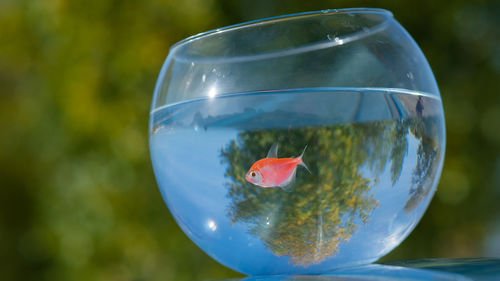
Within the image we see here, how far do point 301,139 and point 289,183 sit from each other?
9 centimetres

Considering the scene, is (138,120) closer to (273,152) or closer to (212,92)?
(212,92)

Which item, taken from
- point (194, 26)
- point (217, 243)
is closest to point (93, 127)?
point (194, 26)

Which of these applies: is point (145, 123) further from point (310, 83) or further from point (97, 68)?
point (310, 83)

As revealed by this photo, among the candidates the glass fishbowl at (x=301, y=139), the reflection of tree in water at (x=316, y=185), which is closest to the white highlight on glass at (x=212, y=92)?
the glass fishbowl at (x=301, y=139)

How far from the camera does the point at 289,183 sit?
1044 mm

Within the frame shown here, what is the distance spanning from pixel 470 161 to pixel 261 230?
2.83m

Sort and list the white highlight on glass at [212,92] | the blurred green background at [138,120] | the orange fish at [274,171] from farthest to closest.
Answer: the blurred green background at [138,120]
the white highlight on glass at [212,92]
the orange fish at [274,171]

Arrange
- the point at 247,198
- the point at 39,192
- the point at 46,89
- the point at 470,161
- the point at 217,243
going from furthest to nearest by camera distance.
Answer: the point at 39,192
the point at 46,89
the point at 470,161
the point at 217,243
the point at 247,198

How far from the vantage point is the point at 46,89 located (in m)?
4.32

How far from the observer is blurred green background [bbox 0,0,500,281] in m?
3.58

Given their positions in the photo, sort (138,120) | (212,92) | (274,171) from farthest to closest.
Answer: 1. (138,120)
2. (212,92)
3. (274,171)

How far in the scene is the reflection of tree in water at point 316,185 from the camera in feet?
3.47

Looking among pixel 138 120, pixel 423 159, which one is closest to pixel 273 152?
pixel 423 159

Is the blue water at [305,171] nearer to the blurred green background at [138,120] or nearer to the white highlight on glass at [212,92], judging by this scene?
the white highlight on glass at [212,92]
